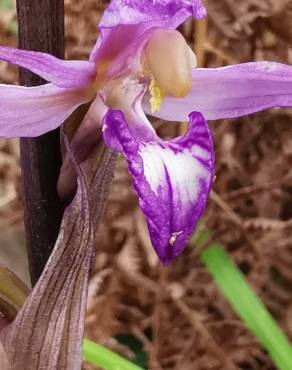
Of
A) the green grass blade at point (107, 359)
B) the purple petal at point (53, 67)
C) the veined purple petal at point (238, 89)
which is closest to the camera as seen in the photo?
the purple petal at point (53, 67)

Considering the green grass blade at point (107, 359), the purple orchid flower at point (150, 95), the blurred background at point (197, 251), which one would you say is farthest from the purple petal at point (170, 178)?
the blurred background at point (197, 251)

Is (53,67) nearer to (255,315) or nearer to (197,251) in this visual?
(255,315)

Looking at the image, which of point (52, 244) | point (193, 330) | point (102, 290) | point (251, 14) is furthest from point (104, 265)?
point (52, 244)

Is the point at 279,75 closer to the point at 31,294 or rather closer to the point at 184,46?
the point at 184,46

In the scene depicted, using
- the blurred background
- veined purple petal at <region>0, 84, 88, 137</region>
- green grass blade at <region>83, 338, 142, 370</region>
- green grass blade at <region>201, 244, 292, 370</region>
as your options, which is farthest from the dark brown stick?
the blurred background

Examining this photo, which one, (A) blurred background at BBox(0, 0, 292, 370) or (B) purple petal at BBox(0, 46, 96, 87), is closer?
(B) purple petal at BBox(0, 46, 96, 87)

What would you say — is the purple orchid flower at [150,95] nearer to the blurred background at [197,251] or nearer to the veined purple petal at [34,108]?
the veined purple petal at [34,108]

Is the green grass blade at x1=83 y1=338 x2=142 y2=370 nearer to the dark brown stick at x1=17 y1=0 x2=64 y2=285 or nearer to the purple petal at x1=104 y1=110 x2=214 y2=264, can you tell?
the dark brown stick at x1=17 y1=0 x2=64 y2=285
